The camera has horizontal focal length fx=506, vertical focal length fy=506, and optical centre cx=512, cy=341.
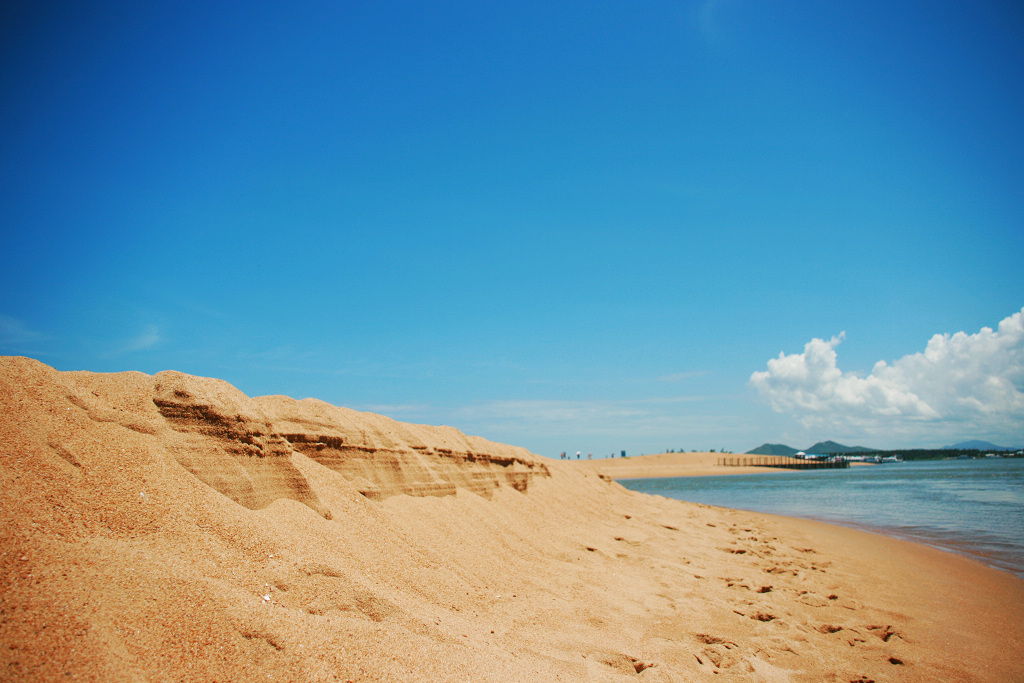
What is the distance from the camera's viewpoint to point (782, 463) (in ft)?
280

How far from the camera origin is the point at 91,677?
2.78m

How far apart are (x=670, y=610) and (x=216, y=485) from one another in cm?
596

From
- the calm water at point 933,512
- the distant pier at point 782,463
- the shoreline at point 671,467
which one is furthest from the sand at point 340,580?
the distant pier at point 782,463

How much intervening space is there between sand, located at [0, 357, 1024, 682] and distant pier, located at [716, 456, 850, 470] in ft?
268

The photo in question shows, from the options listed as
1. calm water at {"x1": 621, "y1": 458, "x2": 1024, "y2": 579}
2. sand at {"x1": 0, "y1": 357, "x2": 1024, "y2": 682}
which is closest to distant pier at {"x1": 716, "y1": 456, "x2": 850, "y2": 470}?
calm water at {"x1": 621, "y1": 458, "x2": 1024, "y2": 579}

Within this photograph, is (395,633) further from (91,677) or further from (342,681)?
(91,677)

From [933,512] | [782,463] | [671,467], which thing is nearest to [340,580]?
[933,512]

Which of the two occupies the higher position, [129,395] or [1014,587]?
[129,395]

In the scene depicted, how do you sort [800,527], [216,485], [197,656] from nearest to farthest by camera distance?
[197,656] → [216,485] → [800,527]

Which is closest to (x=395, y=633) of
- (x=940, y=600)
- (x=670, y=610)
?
(x=670, y=610)

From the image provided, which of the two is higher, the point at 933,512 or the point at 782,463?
the point at 933,512

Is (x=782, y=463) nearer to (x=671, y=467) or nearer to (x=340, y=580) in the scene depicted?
(x=671, y=467)

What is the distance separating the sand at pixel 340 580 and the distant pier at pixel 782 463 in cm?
8176

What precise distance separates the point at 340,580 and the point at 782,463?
9533 cm
